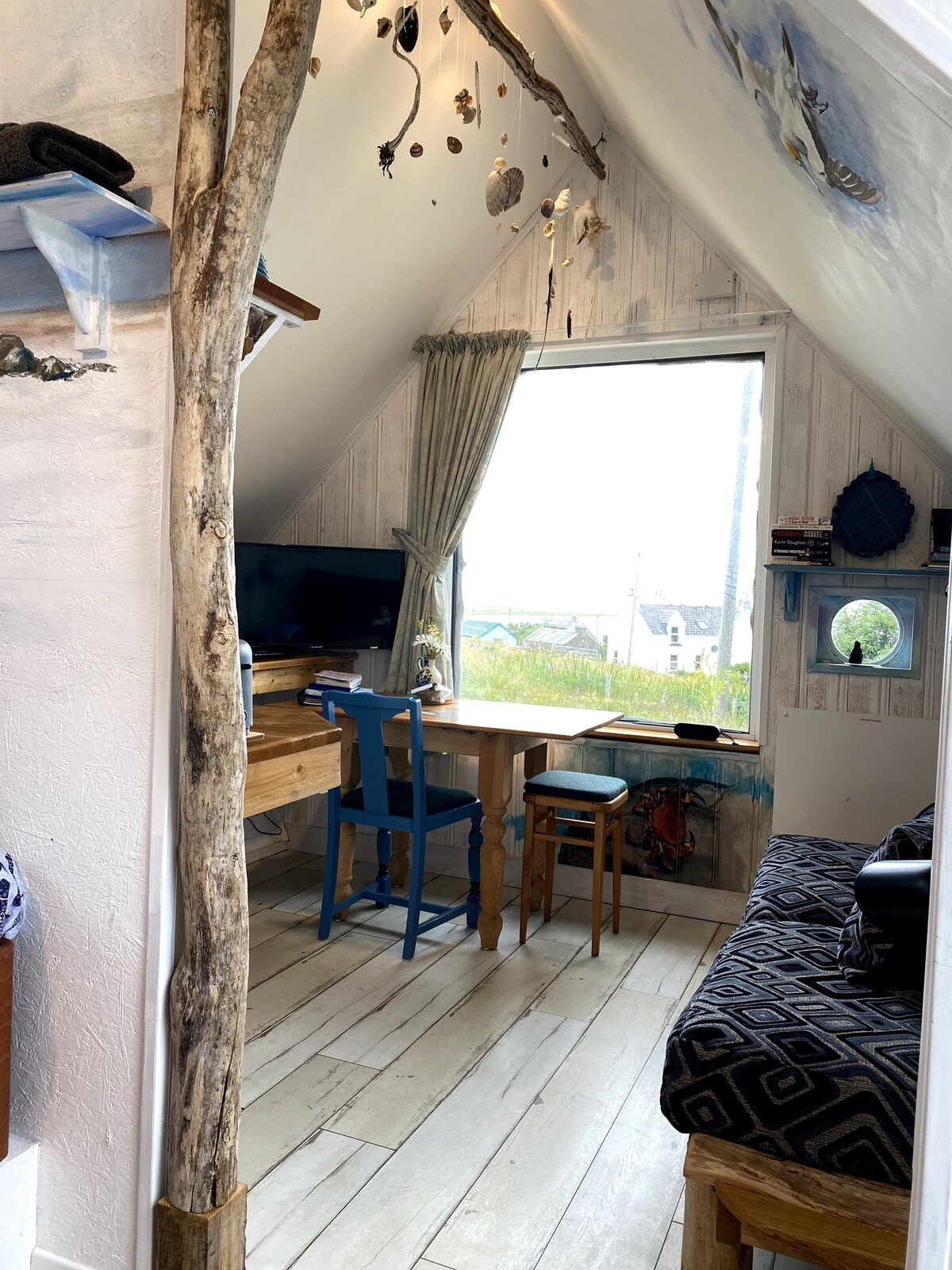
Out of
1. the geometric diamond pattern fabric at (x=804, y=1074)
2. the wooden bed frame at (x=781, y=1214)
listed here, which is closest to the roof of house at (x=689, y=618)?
the geometric diamond pattern fabric at (x=804, y=1074)

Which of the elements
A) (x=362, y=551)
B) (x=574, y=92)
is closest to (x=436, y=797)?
(x=362, y=551)

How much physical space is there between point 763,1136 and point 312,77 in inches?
113

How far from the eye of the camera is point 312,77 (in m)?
2.69

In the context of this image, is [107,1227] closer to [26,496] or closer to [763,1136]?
[763,1136]

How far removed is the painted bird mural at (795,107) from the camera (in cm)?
135

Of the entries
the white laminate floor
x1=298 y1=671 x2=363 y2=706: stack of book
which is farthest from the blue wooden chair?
x1=298 y1=671 x2=363 y2=706: stack of book

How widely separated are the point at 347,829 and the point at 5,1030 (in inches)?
88.4

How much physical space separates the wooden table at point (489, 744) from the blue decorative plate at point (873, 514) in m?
1.20

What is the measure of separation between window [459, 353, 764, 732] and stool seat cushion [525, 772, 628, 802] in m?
0.60

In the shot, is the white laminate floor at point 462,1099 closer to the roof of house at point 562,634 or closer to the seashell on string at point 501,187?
the roof of house at point 562,634

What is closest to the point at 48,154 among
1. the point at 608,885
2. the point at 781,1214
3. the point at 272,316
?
the point at 272,316

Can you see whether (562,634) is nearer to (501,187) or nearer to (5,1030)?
(501,187)

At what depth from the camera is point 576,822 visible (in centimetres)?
371

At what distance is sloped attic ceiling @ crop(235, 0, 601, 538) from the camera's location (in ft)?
9.57
